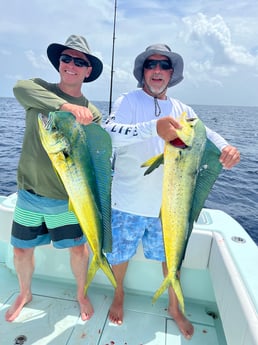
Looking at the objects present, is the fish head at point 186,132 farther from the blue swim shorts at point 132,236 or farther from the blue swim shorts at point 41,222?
the blue swim shorts at point 41,222

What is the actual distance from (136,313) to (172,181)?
5.33 feet

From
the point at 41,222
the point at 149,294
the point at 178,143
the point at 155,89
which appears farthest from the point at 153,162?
the point at 149,294

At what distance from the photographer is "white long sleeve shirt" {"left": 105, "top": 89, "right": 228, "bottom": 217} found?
7.12ft

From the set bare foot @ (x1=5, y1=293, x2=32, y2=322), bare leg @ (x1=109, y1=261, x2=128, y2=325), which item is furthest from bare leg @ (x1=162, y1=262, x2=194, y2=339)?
bare foot @ (x1=5, y1=293, x2=32, y2=322)

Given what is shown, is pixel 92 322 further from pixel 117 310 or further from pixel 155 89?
pixel 155 89

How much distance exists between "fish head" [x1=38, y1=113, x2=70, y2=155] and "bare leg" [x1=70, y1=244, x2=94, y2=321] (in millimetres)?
1251

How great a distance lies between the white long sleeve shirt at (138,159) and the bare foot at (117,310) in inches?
34.8

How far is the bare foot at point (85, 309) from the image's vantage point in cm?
Result: 256

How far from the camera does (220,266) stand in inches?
93.0

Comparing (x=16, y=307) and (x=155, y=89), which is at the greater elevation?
(x=155, y=89)

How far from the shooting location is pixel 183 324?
2.52m

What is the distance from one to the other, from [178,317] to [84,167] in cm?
172

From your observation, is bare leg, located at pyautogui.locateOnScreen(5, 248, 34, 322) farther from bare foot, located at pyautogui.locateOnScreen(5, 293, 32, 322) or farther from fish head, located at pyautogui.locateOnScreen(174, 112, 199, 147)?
fish head, located at pyautogui.locateOnScreen(174, 112, 199, 147)

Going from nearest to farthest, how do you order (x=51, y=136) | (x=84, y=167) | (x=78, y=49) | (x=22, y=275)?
(x=51, y=136) < (x=84, y=167) < (x=78, y=49) < (x=22, y=275)
